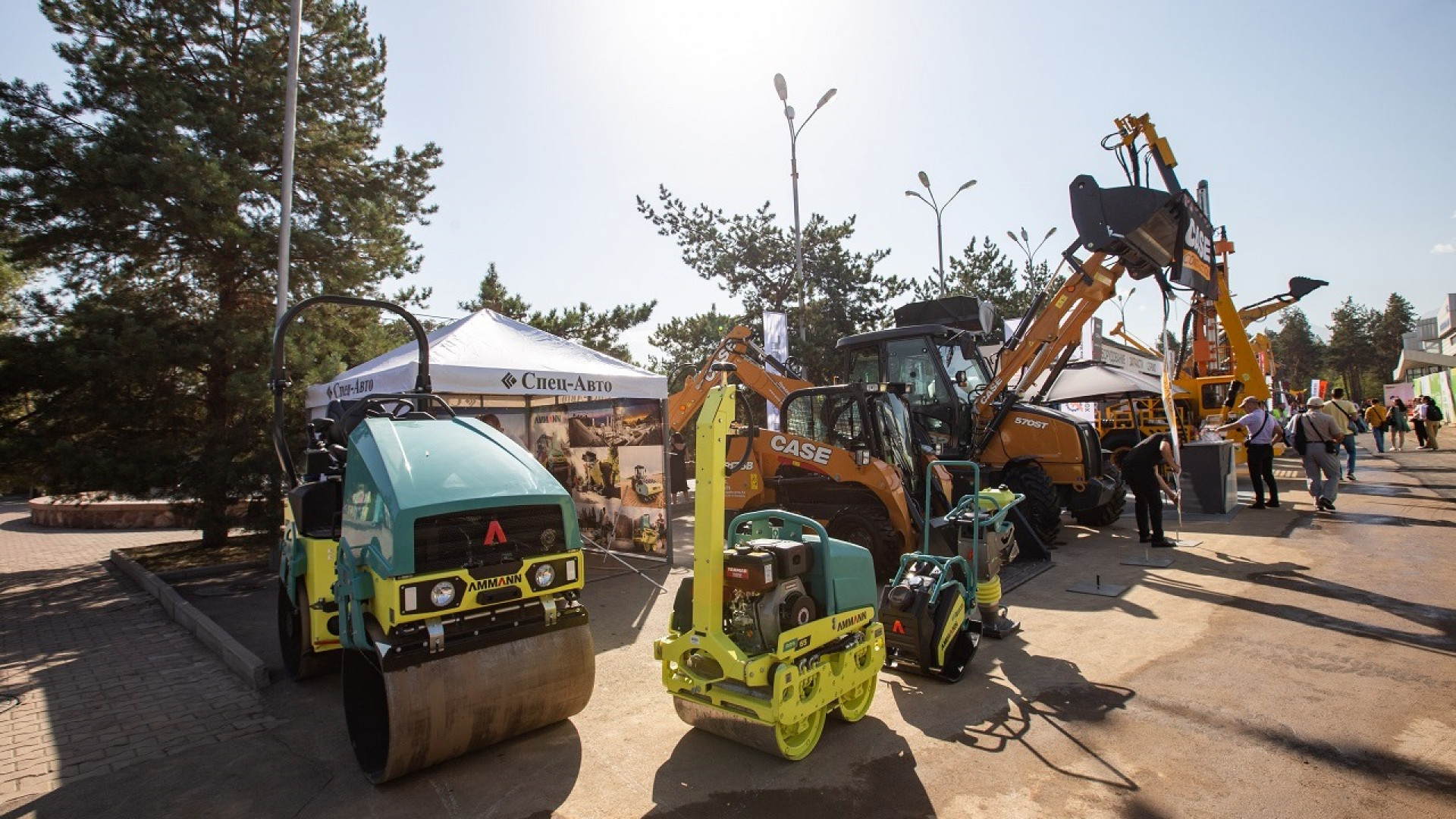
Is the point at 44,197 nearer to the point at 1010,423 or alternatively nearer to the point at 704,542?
the point at 704,542

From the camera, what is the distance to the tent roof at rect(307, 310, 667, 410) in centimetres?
708

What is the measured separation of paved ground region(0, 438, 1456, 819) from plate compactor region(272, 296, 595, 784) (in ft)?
1.10

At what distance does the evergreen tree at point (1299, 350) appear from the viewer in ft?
233

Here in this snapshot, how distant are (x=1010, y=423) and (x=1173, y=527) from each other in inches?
125

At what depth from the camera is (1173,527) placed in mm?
10406

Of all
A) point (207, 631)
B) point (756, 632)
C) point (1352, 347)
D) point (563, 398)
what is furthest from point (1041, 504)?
point (1352, 347)

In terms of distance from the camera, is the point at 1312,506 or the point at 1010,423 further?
the point at 1312,506

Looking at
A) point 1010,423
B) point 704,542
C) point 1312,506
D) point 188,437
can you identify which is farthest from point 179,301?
point 1312,506

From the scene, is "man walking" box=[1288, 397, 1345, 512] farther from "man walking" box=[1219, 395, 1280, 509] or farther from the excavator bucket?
the excavator bucket

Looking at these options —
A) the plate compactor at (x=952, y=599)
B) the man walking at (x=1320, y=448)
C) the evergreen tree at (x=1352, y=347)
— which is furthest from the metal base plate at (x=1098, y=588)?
the evergreen tree at (x=1352, y=347)

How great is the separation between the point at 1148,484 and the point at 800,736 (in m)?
6.94

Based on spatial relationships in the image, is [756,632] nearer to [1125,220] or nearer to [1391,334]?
[1125,220]

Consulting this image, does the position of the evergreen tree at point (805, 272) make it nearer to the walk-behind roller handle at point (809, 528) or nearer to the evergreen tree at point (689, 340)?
the evergreen tree at point (689, 340)

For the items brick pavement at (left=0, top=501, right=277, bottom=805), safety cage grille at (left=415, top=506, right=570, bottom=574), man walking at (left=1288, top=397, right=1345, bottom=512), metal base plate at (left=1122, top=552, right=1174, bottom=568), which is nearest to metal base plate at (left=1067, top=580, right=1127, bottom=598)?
metal base plate at (left=1122, top=552, right=1174, bottom=568)
